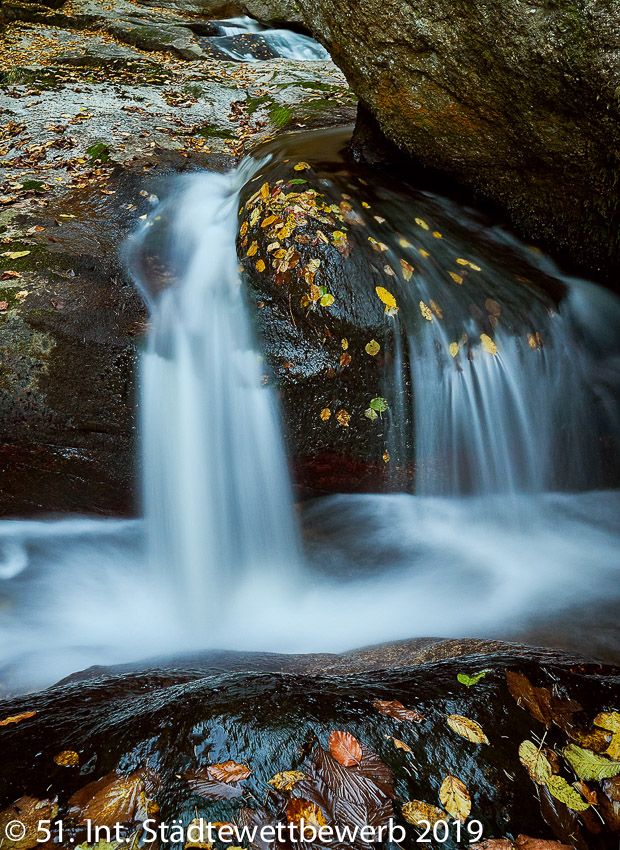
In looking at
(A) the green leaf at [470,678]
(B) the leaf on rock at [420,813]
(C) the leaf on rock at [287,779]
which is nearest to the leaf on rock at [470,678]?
(A) the green leaf at [470,678]

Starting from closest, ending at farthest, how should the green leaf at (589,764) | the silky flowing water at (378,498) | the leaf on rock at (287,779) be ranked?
the leaf on rock at (287,779), the green leaf at (589,764), the silky flowing water at (378,498)

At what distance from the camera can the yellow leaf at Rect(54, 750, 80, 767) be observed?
1588mm

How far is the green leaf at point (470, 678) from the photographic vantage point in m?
1.93

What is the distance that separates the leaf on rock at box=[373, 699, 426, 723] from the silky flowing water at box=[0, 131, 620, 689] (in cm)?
168

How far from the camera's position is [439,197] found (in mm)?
5000

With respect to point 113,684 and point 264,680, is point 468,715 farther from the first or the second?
point 113,684

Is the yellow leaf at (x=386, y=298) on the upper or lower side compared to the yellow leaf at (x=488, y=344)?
upper

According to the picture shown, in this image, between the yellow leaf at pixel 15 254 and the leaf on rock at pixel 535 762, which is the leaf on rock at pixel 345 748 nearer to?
the leaf on rock at pixel 535 762

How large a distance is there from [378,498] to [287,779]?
8.64 feet

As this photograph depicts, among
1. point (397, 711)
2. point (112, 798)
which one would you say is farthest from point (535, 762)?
point (112, 798)

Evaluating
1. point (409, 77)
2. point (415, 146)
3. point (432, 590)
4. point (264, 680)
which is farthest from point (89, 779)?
point (415, 146)

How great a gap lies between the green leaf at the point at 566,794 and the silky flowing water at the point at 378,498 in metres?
1.82

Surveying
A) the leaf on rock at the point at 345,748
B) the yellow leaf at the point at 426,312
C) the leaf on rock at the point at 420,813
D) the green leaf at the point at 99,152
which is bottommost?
the leaf on rock at the point at 420,813

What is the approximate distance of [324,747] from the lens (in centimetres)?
165
